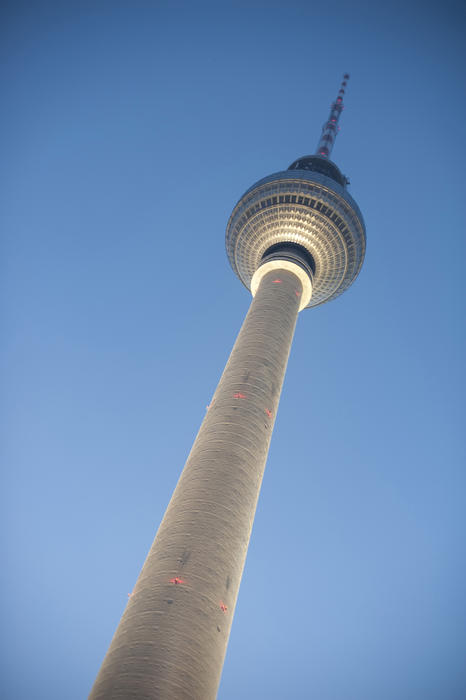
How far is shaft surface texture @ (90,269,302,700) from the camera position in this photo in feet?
35.2

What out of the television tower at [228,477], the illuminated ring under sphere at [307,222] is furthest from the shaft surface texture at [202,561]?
the illuminated ring under sphere at [307,222]

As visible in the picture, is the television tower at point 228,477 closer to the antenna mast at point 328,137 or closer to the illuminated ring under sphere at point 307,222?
the illuminated ring under sphere at point 307,222


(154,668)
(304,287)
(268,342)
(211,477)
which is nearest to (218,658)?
(154,668)

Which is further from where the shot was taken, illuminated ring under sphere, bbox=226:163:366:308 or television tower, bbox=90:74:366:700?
illuminated ring under sphere, bbox=226:163:366:308

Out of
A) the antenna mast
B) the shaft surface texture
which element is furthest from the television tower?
the antenna mast

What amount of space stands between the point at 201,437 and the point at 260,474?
2.49m

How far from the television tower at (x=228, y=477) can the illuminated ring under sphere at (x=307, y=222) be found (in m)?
0.06

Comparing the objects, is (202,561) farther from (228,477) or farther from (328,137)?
(328,137)

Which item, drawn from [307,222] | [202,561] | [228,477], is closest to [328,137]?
[307,222]

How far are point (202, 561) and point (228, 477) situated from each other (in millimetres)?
2941

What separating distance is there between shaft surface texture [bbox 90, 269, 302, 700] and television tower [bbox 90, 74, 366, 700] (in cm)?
3

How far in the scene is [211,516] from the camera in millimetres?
13914

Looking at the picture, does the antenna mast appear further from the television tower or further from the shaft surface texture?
the shaft surface texture

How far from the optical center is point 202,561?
12844 mm
